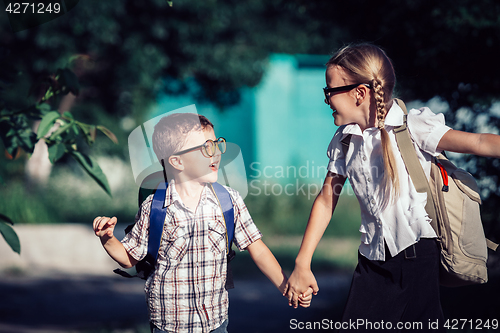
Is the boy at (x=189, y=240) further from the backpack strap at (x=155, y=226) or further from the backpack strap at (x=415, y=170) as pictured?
the backpack strap at (x=415, y=170)

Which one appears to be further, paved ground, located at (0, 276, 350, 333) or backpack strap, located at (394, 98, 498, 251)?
paved ground, located at (0, 276, 350, 333)

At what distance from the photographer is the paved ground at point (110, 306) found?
14.3 feet

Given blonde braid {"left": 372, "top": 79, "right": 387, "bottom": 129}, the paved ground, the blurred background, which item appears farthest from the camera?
the paved ground

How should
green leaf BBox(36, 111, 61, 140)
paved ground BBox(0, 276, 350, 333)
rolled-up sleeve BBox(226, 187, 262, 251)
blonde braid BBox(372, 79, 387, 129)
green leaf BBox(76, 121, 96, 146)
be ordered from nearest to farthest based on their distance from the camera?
1. blonde braid BBox(372, 79, 387, 129)
2. rolled-up sleeve BBox(226, 187, 262, 251)
3. green leaf BBox(36, 111, 61, 140)
4. green leaf BBox(76, 121, 96, 146)
5. paved ground BBox(0, 276, 350, 333)

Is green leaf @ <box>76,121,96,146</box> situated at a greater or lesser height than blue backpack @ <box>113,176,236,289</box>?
greater

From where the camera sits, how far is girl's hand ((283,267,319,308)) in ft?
7.55

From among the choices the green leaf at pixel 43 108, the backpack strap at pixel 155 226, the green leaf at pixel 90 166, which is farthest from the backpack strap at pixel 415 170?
the green leaf at pixel 43 108

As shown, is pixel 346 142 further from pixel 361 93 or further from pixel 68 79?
pixel 68 79

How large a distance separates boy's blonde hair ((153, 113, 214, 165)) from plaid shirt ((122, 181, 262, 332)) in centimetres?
19

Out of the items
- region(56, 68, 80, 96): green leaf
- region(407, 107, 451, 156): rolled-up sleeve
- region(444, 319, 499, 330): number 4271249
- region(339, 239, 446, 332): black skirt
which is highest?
region(56, 68, 80, 96): green leaf

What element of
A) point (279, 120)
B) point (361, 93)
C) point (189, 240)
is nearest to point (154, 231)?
point (189, 240)

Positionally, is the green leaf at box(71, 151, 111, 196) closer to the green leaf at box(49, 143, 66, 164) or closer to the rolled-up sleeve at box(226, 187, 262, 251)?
the green leaf at box(49, 143, 66, 164)

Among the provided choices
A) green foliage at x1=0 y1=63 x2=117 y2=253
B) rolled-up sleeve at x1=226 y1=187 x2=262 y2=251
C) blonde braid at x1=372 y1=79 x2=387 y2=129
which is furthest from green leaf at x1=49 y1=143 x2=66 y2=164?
blonde braid at x1=372 y1=79 x2=387 y2=129

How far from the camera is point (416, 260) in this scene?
215 cm
